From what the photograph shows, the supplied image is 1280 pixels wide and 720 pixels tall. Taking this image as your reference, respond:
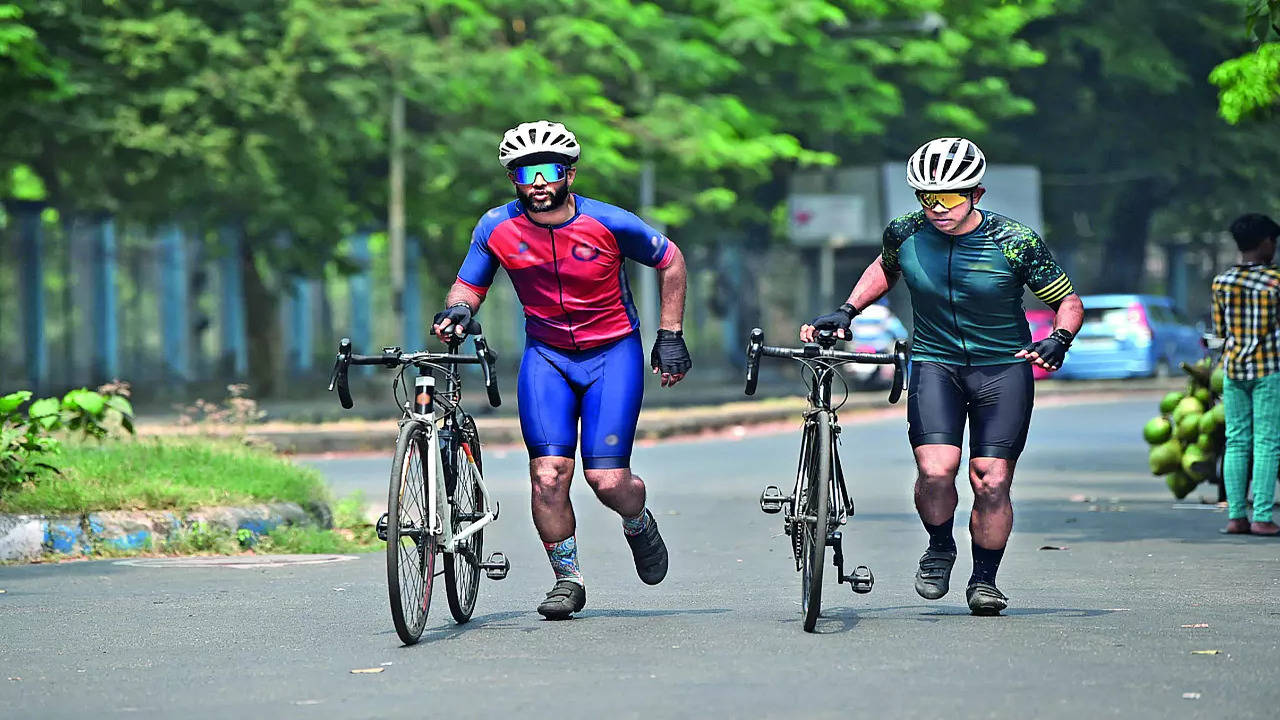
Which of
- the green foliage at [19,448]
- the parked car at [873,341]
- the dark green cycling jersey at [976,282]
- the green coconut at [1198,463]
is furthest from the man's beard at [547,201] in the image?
the parked car at [873,341]

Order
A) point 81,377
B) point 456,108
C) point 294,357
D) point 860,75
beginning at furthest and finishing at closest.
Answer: point 294,357 < point 860,75 < point 81,377 < point 456,108

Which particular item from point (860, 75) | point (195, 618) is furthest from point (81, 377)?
point (195, 618)

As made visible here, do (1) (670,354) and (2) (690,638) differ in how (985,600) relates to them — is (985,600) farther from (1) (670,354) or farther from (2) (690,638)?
(1) (670,354)

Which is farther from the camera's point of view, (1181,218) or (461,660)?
(1181,218)

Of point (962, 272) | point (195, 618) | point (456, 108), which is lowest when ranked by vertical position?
point (195, 618)

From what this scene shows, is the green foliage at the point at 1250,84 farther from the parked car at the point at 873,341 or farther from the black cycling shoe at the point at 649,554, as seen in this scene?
the parked car at the point at 873,341

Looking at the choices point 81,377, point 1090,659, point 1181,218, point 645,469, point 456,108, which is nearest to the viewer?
point 1090,659

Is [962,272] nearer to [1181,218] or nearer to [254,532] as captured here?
[254,532]

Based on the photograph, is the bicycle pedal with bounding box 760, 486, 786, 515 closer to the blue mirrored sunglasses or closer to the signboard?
the blue mirrored sunglasses

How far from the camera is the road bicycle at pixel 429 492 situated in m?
8.21

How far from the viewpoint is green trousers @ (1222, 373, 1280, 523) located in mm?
12805

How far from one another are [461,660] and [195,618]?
1.88 metres

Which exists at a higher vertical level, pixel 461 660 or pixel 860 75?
pixel 860 75

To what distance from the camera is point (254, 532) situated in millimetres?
12828
